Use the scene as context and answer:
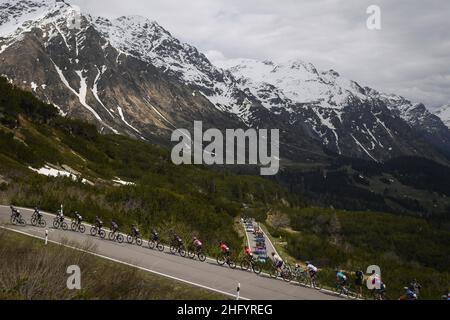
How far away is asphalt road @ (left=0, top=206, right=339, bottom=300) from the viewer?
22250 mm

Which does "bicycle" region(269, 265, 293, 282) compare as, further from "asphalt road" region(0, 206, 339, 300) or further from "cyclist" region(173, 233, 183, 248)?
"cyclist" region(173, 233, 183, 248)

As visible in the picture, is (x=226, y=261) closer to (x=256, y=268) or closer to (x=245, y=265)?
(x=245, y=265)

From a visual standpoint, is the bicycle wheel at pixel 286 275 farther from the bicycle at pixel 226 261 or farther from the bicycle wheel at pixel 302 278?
the bicycle at pixel 226 261

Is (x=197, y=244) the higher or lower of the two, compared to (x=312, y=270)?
higher

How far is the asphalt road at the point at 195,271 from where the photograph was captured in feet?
73.0

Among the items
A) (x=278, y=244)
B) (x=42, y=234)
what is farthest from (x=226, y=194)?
(x=42, y=234)

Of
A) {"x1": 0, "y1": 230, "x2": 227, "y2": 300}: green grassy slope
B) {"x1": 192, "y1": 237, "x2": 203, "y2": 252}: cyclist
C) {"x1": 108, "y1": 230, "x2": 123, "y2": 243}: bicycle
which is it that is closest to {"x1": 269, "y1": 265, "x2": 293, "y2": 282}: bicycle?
{"x1": 192, "y1": 237, "x2": 203, "y2": 252}: cyclist

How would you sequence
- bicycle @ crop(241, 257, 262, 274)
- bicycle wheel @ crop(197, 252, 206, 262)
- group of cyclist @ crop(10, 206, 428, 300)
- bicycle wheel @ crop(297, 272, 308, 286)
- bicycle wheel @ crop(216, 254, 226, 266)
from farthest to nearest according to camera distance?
bicycle wheel @ crop(197, 252, 206, 262) < bicycle wheel @ crop(216, 254, 226, 266) < bicycle @ crop(241, 257, 262, 274) < bicycle wheel @ crop(297, 272, 308, 286) < group of cyclist @ crop(10, 206, 428, 300)

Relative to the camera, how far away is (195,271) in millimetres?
25422

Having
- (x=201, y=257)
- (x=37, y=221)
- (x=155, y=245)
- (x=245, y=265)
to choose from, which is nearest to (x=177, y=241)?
(x=201, y=257)

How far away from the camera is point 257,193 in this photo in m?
175
